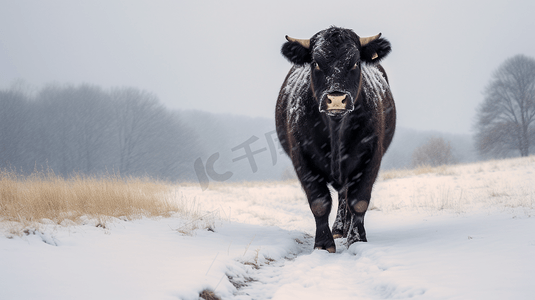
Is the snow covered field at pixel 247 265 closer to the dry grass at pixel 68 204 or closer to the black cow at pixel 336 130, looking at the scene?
the dry grass at pixel 68 204

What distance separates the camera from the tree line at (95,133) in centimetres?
2508

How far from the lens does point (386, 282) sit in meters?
2.44

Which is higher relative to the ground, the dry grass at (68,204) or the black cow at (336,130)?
the black cow at (336,130)

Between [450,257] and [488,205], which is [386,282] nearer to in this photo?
[450,257]

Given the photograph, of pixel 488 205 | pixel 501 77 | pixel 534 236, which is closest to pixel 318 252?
pixel 534 236

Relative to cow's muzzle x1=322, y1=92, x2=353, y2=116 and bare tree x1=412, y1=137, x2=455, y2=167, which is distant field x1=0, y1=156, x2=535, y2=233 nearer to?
cow's muzzle x1=322, y1=92, x2=353, y2=116

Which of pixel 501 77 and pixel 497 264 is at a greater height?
pixel 501 77

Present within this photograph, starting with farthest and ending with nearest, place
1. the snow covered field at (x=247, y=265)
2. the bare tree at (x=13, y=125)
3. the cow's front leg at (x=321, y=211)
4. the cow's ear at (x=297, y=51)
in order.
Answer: the bare tree at (x=13, y=125) < the cow's ear at (x=297, y=51) < the cow's front leg at (x=321, y=211) < the snow covered field at (x=247, y=265)

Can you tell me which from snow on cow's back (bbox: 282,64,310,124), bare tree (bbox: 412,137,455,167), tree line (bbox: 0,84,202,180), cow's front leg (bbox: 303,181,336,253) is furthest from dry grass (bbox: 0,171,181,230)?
bare tree (bbox: 412,137,455,167)

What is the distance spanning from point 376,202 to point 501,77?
24.5 m

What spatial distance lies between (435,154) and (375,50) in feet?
128

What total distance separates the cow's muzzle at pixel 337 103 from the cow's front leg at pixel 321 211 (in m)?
1.23

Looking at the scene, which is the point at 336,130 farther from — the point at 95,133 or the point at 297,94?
the point at 95,133

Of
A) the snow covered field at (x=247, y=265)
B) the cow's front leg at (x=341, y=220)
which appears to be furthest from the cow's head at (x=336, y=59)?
the cow's front leg at (x=341, y=220)
